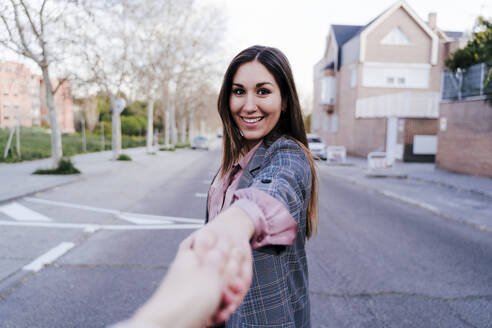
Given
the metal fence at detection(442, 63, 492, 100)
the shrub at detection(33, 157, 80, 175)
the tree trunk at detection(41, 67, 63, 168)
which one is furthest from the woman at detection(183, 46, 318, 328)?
the metal fence at detection(442, 63, 492, 100)

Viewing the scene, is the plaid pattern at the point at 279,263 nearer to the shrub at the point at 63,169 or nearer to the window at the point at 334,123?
the shrub at the point at 63,169

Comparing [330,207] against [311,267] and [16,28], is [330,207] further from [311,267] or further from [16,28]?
[16,28]

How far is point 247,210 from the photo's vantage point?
2.85 feet

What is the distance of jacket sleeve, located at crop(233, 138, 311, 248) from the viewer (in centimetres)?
87

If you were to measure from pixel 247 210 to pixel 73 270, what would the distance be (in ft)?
14.6

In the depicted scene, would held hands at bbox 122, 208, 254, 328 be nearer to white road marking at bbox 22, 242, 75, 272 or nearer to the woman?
the woman

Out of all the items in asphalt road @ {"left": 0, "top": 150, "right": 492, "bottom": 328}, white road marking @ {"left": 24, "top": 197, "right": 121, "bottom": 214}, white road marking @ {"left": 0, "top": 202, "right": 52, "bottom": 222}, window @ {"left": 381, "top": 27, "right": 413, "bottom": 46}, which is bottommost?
white road marking @ {"left": 24, "top": 197, "right": 121, "bottom": 214}

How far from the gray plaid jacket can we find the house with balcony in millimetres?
24154

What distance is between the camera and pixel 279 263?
1.30m

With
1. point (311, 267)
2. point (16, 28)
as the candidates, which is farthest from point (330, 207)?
point (16, 28)

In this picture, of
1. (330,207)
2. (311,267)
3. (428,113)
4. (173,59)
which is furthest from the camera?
(173,59)

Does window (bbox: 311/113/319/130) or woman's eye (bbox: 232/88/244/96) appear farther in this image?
window (bbox: 311/113/319/130)

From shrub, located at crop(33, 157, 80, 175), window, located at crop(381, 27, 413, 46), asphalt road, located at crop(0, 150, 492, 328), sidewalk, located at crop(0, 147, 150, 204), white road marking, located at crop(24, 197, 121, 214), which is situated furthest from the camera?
window, located at crop(381, 27, 413, 46)

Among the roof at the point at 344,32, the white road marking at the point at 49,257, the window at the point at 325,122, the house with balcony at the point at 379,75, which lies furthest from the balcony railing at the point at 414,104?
the white road marking at the point at 49,257
